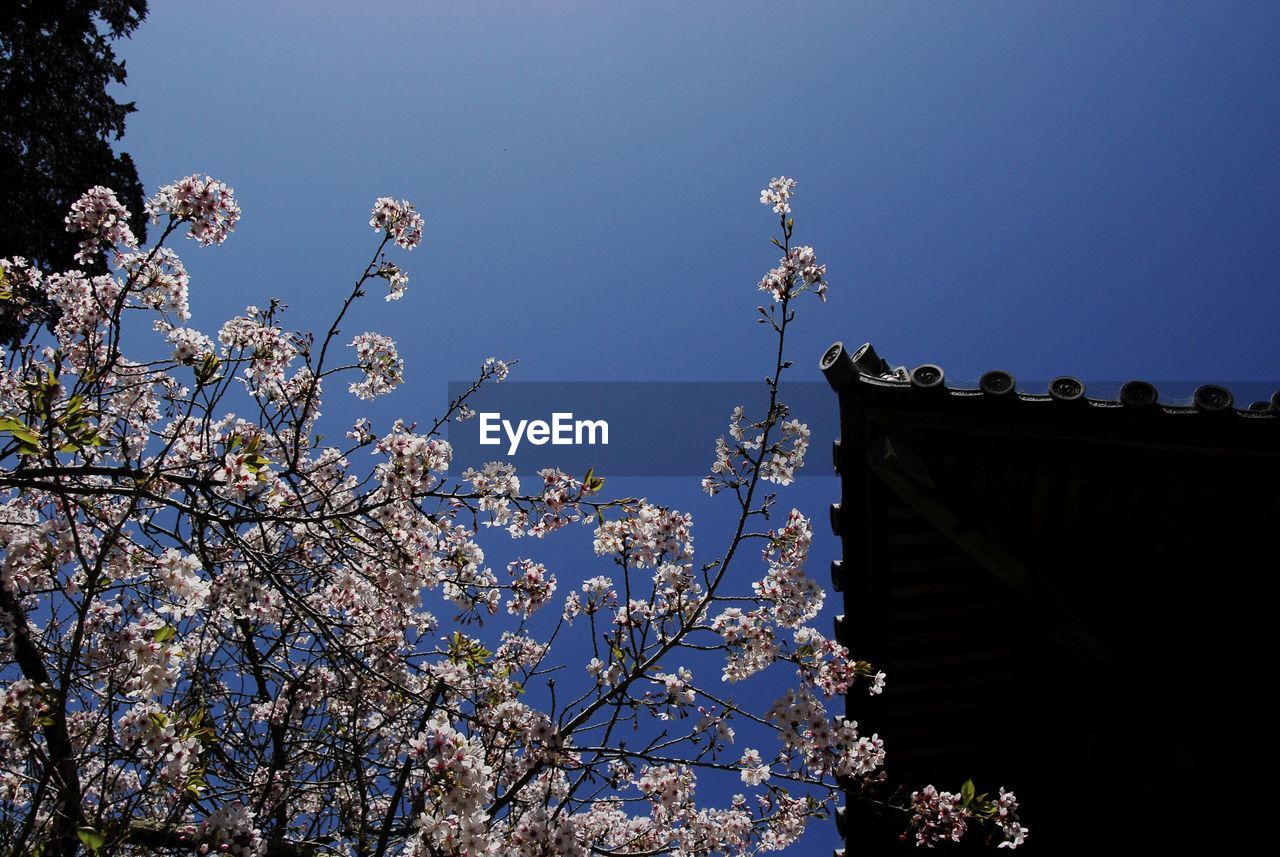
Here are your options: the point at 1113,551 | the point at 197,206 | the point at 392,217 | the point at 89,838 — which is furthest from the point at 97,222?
the point at 1113,551

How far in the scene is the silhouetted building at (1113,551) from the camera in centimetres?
315

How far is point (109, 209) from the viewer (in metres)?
4.10

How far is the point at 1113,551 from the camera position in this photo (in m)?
3.39

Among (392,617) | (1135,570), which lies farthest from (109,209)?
(1135,570)

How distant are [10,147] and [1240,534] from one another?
1218cm

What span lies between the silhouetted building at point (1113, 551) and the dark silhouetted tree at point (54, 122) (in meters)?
9.13

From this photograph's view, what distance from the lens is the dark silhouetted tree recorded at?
9.11 m

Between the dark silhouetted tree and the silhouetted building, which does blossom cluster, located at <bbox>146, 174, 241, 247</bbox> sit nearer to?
the silhouetted building

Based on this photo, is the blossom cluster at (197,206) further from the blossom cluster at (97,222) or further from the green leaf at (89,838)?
the green leaf at (89,838)

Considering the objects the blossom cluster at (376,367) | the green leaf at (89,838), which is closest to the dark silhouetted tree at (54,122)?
the blossom cluster at (376,367)

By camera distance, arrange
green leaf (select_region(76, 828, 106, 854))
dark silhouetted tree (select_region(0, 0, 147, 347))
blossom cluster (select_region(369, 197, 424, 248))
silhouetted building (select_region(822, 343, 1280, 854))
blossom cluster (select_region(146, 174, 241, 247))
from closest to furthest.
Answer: green leaf (select_region(76, 828, 106, 854)) < silhouetted building (select_region(822, 343, 1280, 854)) < blossom cluster (select_region(146, 174, 241, 247)) < blossom cluster (select_region(369, 197, 424, 248)) < dark silhouetted tree (select_region(0, 0, 147, 347))

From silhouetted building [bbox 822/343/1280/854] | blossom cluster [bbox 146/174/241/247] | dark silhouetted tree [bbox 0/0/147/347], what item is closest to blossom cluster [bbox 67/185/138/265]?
blossom cluster [bbox 146/174/241/247]

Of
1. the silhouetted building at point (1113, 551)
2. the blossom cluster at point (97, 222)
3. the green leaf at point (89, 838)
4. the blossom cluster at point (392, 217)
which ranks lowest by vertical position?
the green leaf at point (89, 838)

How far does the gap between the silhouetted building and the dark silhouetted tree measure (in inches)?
360
